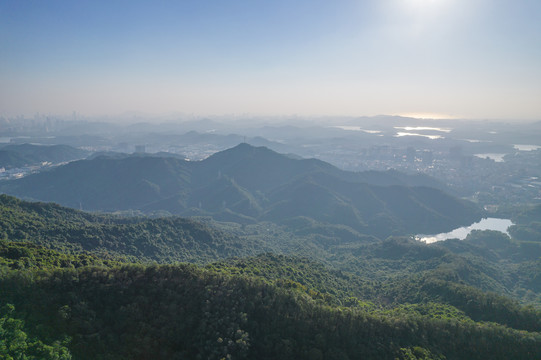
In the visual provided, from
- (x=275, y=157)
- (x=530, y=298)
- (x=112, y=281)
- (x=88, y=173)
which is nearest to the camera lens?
(x=112, y=281)

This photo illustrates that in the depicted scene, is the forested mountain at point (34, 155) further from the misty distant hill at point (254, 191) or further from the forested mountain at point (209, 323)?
the forested mountain at point (209, 323)

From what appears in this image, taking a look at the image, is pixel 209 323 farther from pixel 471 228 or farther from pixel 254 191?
pixel 254 191

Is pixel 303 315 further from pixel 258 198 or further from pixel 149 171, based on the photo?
pixel 149 171

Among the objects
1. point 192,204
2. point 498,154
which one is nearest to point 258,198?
point 192,204

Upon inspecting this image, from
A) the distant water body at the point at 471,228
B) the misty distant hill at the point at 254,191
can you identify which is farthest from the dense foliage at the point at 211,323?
the misty distant hill at the point at 254,191

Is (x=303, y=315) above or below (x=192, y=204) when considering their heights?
above

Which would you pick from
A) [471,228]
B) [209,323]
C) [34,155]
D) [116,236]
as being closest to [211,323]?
[209,323]

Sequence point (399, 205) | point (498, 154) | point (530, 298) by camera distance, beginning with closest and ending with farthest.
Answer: point (530, 298) < point (399, 205) < point (498, 154)
